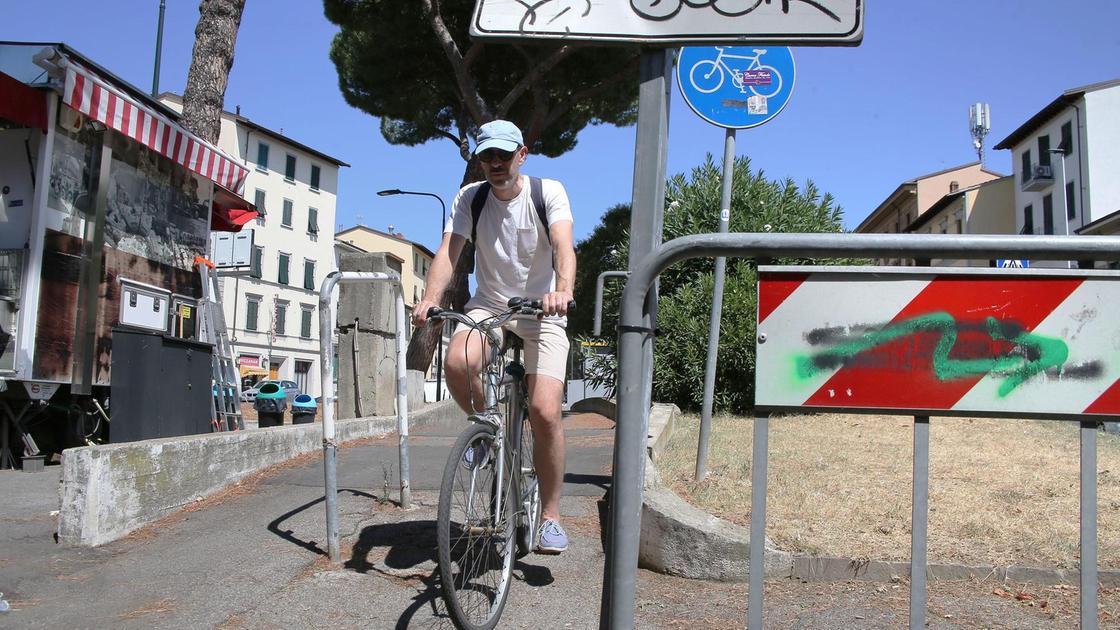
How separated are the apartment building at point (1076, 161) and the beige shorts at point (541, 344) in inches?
1663

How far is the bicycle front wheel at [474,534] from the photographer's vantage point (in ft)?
10.0

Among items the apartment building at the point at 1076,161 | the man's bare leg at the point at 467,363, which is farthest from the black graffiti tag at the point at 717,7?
the apartment building at the point at 1076,161

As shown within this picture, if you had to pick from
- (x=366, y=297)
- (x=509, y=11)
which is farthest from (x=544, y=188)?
(x=366, y=297)

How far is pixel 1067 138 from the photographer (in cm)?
4591

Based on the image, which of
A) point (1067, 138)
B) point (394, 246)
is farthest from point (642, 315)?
point (394, 246)

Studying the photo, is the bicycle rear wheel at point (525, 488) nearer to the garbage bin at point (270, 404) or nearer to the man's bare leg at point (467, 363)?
the man's bare leg at point (467, 363)

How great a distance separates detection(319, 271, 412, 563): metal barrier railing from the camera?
13.9 feet

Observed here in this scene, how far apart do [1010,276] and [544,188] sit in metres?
2.05

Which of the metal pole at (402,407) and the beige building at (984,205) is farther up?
the beige building at (984,205)

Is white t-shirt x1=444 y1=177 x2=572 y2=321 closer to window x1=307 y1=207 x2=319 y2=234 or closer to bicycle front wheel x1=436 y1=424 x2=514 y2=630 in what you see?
bicycle front wheel x1=436 y1=424 x2=514 y2=630

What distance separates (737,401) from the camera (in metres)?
11.0

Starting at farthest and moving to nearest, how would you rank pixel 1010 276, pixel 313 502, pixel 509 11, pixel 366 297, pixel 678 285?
1. pixel 678 285
2. pixel 366 297
3. pixel 313 502
4. pixel 509 11
5. pixel 1010 276

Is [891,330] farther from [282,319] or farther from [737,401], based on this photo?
[282,319]

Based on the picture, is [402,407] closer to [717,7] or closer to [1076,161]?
[717,7]
